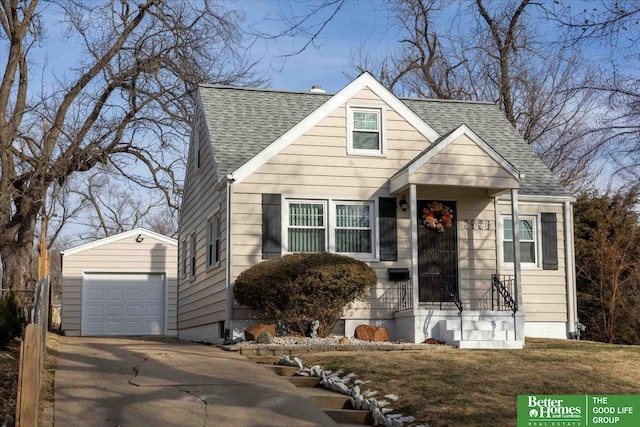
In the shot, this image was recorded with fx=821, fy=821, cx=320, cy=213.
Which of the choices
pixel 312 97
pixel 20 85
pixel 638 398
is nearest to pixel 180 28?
pixel 20 85

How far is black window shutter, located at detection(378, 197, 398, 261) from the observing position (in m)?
16.5

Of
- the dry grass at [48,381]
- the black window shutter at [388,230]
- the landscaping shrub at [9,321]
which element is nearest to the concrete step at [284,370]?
the dry grass at [48,381]

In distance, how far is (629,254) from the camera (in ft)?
73.7

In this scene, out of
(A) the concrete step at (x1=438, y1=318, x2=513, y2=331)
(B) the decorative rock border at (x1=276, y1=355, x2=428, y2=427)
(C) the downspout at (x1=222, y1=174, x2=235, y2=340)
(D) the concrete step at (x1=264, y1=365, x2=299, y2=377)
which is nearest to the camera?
(B) the decorative rock border at (x1=276, y1=355, x2=428, y2=427)

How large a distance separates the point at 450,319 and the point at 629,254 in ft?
30.6

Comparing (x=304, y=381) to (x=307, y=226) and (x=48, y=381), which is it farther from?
(x=307, y=226)

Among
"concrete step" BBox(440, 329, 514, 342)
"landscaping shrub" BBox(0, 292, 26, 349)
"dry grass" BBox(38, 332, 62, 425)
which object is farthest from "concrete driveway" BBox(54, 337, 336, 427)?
"concrete step" BBox(440, 329, 514, 342)

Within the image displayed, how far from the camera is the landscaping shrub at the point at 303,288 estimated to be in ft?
48.2

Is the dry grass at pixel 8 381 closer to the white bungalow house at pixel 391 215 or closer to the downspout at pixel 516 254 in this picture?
the white bungalow house at pixel 391 215

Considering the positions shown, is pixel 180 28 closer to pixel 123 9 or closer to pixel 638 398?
pixel 123 9

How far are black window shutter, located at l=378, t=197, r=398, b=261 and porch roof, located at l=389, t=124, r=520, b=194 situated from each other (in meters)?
0.57

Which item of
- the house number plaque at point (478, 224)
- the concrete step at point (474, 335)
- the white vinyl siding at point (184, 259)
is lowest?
the concrete step at point (474, 335)

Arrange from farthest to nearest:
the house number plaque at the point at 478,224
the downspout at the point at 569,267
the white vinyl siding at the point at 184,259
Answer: the white vinyl siding at the point at 184,259, the downspout at the point at 569,267, the house number plaque at the point at 478,224

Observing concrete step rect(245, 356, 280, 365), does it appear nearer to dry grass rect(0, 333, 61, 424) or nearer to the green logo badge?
dry grass rect(0, 333, 61, 424)
